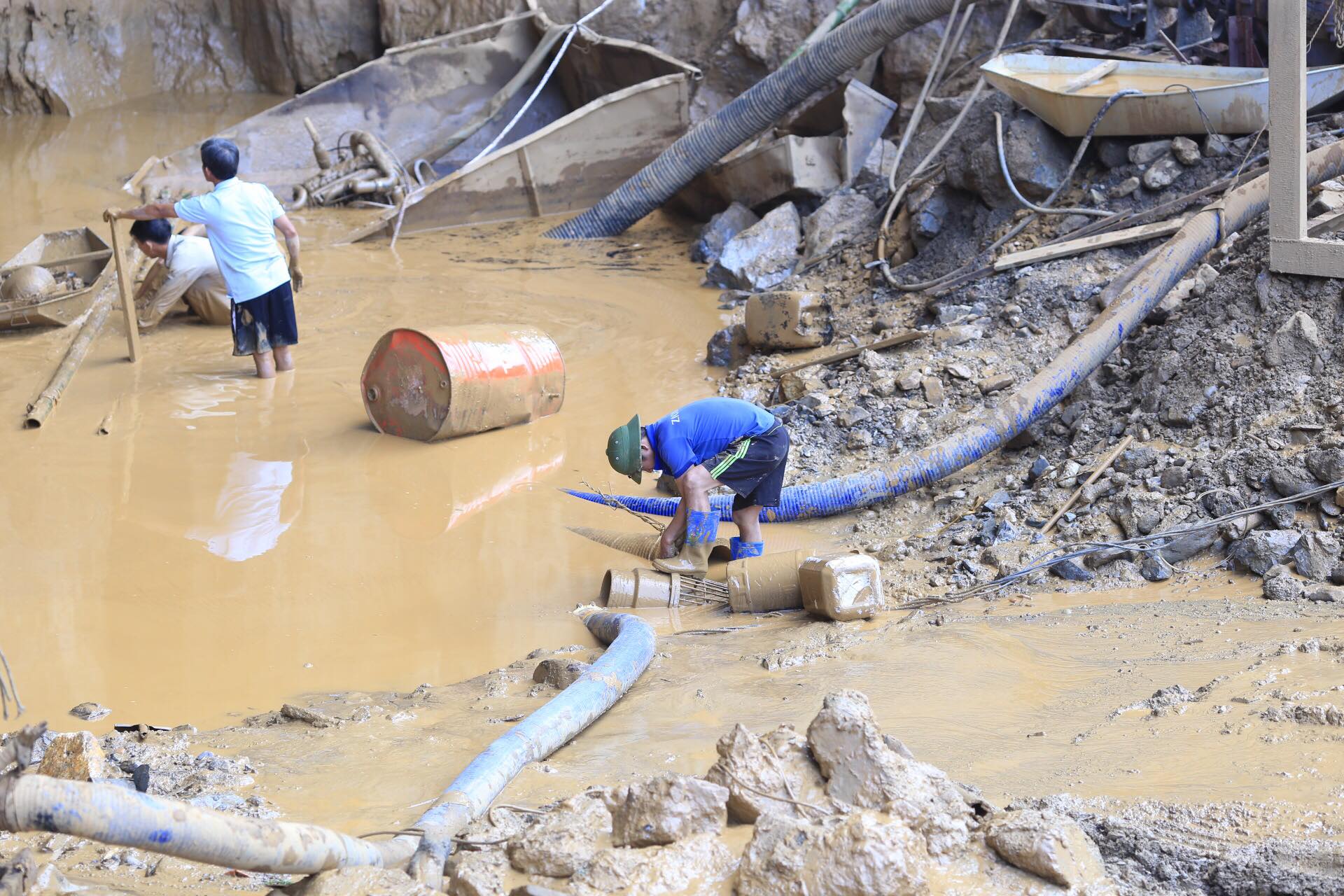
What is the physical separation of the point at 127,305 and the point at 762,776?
6362mm

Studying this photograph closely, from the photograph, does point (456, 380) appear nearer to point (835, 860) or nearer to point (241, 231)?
point (241, 231)

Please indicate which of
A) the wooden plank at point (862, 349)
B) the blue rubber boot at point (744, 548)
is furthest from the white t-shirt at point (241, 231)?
the blue rubber boot at point (744, 548)

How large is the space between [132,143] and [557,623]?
1186 centimetres

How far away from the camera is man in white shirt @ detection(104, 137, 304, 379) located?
688 centimetres

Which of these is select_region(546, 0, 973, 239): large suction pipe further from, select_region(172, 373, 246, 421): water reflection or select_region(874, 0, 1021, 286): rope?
select_region(172, 373, 246, 421): water reflection

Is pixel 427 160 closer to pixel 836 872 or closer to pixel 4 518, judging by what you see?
pixel 4 518

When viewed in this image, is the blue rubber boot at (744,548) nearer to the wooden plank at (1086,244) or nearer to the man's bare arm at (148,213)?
the wooden plank at (1086,244)

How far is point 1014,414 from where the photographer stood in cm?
556

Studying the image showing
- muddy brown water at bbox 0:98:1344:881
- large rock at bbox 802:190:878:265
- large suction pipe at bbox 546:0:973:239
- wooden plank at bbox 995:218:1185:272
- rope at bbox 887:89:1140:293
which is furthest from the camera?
large suction pipe at bbox 546:0:973:239

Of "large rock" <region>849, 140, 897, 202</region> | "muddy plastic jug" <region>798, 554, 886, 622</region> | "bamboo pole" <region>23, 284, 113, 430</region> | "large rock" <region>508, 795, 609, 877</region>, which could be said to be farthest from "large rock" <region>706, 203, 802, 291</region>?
"large rock" <region>508, 795, 609, 877</region>

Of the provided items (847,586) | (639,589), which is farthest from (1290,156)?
(639,589)

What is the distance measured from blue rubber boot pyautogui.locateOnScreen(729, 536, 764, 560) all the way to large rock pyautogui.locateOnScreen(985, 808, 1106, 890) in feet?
8.99

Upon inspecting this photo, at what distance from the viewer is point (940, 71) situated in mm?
9734

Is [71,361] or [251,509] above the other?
[71,361]
